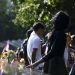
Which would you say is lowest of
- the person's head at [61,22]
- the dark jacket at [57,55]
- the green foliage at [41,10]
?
the dark jacket at [57,55]

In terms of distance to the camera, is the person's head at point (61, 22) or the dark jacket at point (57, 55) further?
the person's head at point (61, 22)

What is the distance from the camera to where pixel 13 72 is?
32.8 feet

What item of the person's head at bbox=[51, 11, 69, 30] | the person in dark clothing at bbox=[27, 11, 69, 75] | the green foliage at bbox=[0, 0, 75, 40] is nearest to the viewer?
the person in dark clothing at bbox=[27, 11, 69, 75]

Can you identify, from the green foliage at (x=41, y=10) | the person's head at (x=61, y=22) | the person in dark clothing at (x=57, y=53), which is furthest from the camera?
the green foliage at (x=41, y=10)

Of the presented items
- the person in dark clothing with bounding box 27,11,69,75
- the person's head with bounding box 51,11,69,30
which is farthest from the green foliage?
the person in dark clothing with bounding box 27,11,69,75

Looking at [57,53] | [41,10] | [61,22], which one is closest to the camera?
[57,53]

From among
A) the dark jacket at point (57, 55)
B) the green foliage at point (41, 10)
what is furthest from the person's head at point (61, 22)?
the green foliage at point (41, 10)

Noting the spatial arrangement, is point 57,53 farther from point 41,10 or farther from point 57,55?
point 41,10

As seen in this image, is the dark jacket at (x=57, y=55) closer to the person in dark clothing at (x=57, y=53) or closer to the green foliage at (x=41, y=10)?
the person in dark clothing at (x=57, y=53)

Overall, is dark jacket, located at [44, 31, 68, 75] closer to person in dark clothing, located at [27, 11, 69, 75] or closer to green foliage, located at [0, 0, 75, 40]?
person in dark clothing, located at [27, 11, 69, 75]

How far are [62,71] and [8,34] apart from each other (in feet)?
219

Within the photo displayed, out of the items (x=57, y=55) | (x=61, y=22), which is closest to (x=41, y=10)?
(x=61, y=22)

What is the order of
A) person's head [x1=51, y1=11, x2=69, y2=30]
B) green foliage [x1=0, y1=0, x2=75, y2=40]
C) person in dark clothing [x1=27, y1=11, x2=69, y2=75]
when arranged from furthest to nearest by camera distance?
green foliage [x1=0, y1=0, x2=75, y2=40] → person's head [x1=51, y1=11, x2=69, y2=30] → person in dark clothing [x1=27, y1=11, x2=69, y2=75]

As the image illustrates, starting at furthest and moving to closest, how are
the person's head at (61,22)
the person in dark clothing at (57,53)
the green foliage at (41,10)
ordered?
the green foliage at (41,10)
the person's head at (61,22)
the person in dark clothing at (57,53)
